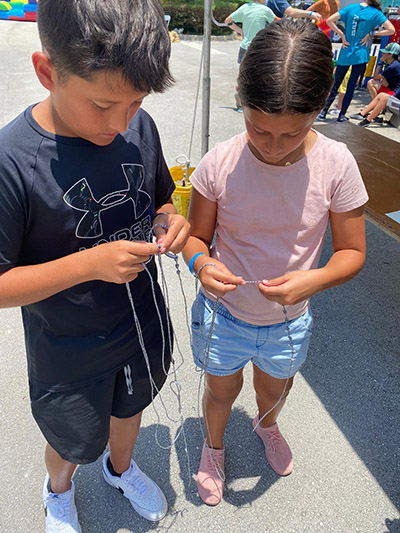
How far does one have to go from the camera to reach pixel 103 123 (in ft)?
2.94

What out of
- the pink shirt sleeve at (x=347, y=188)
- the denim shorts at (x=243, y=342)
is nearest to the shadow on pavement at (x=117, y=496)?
the denim shorts at (x=243, y=342)

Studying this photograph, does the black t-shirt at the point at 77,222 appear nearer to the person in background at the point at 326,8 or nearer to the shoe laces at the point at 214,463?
the shoe laces at the point at 214,463

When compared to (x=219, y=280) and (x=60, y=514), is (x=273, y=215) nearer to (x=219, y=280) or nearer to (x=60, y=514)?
(x=219, y=280)

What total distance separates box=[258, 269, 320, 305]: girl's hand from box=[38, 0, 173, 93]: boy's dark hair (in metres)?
0.62

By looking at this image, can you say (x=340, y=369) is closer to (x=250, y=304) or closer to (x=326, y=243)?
(x=250, y=304)

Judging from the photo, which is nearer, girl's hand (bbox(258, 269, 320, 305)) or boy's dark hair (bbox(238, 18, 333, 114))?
Answer: boy's dark hair (bbox(238, 18, 333, 114))

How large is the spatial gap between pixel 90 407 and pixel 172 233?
1.95 ft

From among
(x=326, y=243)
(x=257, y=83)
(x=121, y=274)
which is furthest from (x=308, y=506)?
(x=326, y=243)

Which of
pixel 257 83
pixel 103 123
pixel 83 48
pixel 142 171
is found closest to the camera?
pixel 83 48

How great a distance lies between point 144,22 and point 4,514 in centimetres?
177

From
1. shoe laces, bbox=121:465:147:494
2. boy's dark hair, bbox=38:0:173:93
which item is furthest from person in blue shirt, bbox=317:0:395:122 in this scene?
boy's dark hair, bbox=38:0:173:93

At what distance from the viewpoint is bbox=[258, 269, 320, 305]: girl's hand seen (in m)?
1.17

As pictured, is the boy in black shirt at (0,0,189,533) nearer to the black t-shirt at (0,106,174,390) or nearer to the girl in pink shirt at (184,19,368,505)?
the black t-shirt at (0,106,174,390)

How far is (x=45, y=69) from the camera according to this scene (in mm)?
851
